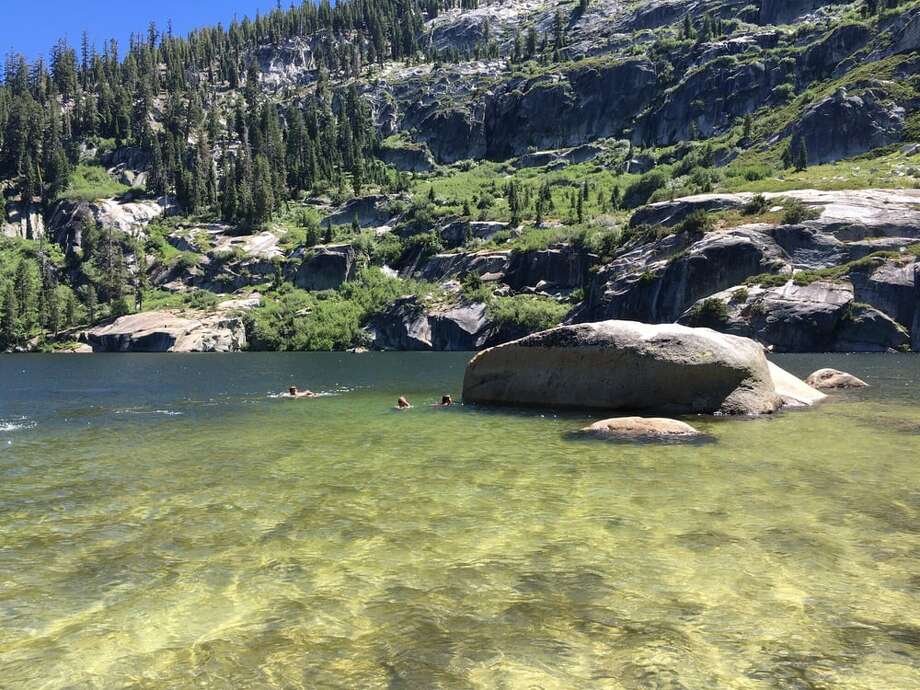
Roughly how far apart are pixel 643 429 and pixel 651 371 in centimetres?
574

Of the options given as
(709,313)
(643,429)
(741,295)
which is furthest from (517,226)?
(643,429)

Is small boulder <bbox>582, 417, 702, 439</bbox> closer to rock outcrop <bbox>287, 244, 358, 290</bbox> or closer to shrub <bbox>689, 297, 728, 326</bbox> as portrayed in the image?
shrub <bbox>689, 297, 728, 326</bbox>

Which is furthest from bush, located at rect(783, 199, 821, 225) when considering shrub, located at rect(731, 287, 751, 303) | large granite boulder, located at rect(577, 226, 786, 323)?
shrub, located at rect(731, 287, 751, 303)

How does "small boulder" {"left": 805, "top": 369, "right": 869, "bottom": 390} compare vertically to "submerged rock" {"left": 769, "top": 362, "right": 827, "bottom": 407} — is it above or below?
A: below

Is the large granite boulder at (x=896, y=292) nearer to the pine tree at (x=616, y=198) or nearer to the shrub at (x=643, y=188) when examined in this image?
the shrub at (x=643, y=188)

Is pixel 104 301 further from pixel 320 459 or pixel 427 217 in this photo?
pixel 320 459

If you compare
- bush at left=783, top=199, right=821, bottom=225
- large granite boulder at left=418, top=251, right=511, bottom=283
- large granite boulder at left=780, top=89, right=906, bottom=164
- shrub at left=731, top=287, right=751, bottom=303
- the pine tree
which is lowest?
shrub at left=731, top=287, right=751, bottom=303

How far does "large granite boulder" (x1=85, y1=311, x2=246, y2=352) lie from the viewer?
11462 centimetres

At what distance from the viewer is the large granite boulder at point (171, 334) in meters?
115

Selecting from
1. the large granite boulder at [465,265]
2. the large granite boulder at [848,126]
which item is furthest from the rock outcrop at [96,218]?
the large granite boulder at [848,126]

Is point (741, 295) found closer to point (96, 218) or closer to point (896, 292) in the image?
point (896, 292)

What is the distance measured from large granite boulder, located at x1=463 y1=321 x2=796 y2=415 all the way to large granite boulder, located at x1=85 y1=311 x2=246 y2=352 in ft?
330

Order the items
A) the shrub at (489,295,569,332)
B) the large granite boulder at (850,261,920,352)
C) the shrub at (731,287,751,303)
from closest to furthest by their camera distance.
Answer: the large granite boulder at (850,261,920,352) → the shrub at (731,287,751,303) → the shrub at (489,295,569,332)

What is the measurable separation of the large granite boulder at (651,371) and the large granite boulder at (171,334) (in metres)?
101
